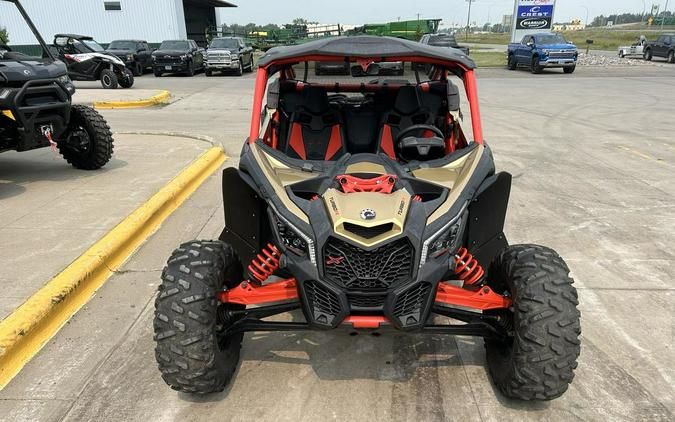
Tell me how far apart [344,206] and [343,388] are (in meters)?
1.06

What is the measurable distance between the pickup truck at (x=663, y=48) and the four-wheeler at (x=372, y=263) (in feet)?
110

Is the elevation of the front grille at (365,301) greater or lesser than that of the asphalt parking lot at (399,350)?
greater

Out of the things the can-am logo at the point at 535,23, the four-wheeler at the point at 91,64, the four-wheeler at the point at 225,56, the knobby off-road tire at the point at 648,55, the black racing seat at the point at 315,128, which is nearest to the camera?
the black racing seat at the point at 315,128

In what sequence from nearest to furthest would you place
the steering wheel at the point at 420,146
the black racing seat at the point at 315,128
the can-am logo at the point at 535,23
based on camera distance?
1. the steering wheel at the point at 420,146
2. the black racing seat at the point at 315,128
3. the can-am logo at the point at 535,23

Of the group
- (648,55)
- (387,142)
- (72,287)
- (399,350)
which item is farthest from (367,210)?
(648,55)

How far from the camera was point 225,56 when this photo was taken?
22.9 metres

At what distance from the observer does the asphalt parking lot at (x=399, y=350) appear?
2.69 meters

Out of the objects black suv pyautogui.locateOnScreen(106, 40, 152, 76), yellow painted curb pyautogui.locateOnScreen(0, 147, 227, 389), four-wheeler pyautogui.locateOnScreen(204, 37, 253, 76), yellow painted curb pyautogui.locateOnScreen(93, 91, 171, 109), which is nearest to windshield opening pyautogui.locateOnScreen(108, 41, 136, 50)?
black suv pyautogui.locateOnScreen(106, 40, 152, 76)

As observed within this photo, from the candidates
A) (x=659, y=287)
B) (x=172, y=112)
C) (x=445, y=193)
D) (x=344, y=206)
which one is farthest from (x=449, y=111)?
(x=172, y=112)

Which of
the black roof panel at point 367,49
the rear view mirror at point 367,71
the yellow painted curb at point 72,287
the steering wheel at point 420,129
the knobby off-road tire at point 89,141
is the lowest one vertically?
the yellow painted curb at point 72,287

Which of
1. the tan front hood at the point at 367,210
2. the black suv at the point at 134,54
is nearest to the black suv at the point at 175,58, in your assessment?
the black suv at the point at 134,54

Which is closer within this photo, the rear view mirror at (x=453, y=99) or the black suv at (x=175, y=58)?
the rear view mirror at (x=453, y=99)

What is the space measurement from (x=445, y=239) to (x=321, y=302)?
26.9 inches

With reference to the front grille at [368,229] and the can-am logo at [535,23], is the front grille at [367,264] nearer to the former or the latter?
the front grille at [368,229]
